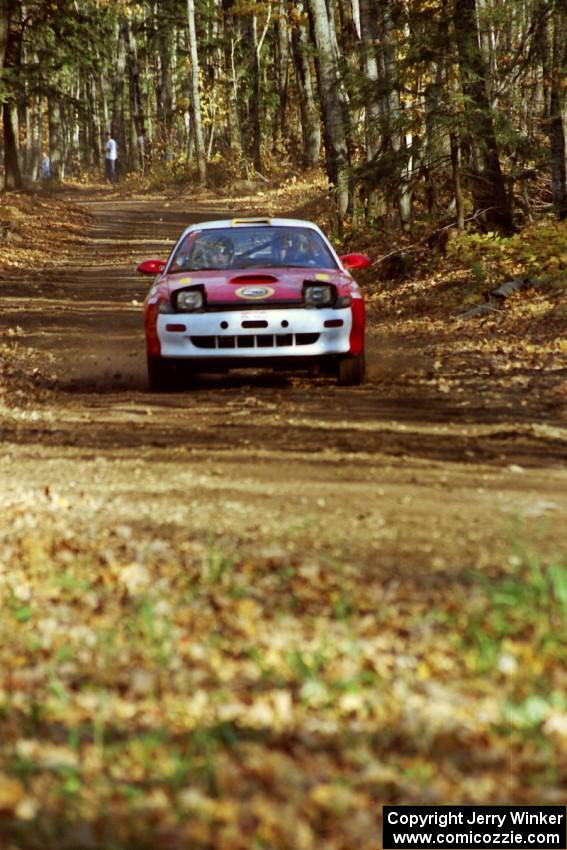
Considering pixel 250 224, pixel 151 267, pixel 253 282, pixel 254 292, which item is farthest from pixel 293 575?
pixel 250 224

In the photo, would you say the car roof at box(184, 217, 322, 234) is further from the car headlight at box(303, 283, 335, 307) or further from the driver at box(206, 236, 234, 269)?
the car headlight at box(303, 283, 335, 307)

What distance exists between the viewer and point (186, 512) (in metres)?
6.75

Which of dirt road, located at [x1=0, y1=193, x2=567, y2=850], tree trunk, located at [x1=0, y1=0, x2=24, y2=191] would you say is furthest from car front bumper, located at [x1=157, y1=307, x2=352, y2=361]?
tree trunk, located at [x1=0, y1=0, x2=24, y2=191]

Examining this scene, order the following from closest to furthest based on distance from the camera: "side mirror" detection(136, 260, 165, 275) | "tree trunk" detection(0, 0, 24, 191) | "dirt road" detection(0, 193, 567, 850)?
"dirt road" detection(0, 193, 567, 850) < "side mirror" detection(136, 260, 165, 275) < "tree trunk" detection(0, 0, 24, 191)

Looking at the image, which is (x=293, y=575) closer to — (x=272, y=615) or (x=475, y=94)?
(x=272, y=615)

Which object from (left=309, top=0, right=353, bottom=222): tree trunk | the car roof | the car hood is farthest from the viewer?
(left=309, top=0, right=353, bottom=222): tree trunk

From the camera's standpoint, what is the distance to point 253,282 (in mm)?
10289

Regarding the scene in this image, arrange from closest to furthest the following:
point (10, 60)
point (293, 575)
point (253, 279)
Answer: point (293, 575) < point (253, 279) < point (10, 60)

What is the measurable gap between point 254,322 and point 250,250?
1.28 meters

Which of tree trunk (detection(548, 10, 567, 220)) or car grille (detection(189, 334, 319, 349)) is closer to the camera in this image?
car grille (detection(189, 334, 319, 349))

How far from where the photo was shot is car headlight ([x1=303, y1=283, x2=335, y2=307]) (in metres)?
10.3

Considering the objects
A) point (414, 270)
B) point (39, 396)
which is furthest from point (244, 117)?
point (39, 396)

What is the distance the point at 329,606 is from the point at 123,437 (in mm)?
3893

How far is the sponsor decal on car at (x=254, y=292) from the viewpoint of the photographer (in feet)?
33.4
